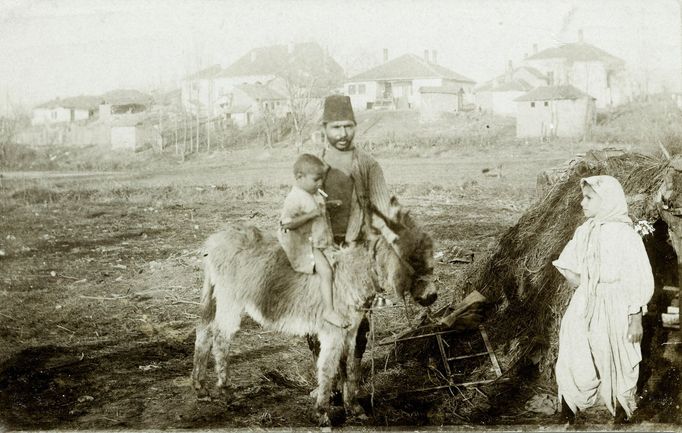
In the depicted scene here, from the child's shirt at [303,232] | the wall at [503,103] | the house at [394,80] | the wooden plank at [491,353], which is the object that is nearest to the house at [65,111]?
the house at [394,80]

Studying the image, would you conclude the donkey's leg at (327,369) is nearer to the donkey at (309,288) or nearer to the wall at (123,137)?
the donkey at (309,288)

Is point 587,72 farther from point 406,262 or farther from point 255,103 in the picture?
point 406,262

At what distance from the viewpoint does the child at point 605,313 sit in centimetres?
372

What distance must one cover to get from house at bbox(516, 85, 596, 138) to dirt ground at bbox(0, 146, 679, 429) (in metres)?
3.21

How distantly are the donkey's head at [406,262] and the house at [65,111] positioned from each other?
5297 millimetres

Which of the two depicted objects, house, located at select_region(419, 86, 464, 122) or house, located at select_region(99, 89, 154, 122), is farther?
house, located at select_region(419, 86, 464, 122)

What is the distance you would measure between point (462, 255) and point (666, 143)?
3.35m

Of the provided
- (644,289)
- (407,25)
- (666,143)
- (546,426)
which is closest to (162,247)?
(407,25)

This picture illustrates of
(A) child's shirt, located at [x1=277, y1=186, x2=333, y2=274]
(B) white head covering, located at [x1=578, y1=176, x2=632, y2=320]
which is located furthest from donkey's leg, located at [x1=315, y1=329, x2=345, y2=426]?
(B) white head covering, located at [x1=578, y1=176, x2=632, y2=320]

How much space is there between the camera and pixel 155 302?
6191 millimetres

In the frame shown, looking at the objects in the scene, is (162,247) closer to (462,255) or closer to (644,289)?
(462,255)

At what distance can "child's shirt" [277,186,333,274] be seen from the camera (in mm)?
3811

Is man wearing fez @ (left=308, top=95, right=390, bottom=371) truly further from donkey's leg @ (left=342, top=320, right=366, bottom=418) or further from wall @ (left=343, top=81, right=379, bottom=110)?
wall @ (left=343, top=81, right=379, bottom=110)

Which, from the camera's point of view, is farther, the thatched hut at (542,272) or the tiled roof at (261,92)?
the tiled roof at (261,92)
